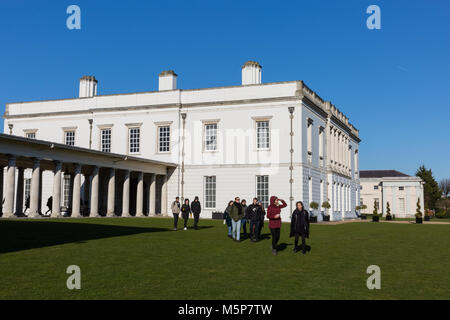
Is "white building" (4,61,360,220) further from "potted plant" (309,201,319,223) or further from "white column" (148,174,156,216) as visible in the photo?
"white column" (148,174,156,216)

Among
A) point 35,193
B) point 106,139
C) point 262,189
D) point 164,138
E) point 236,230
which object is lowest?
point 236,230

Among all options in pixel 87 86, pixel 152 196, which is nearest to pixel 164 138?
pixel 152 196

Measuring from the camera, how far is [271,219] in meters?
14.7

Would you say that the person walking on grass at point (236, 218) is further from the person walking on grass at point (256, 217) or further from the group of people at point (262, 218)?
the person walking on grass at point (256, 217)

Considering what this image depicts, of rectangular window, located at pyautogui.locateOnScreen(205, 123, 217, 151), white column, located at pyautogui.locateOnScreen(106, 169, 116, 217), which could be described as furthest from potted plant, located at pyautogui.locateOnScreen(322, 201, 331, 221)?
white column, located at pyautogui.locateOnScreen(106, 169, 116, 217)

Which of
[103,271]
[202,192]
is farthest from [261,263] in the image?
[202,192]

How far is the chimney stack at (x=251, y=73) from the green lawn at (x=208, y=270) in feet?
91.5

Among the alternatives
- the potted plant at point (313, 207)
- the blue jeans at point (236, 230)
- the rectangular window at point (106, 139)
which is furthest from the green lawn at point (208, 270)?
the rectangular window at point (106, 139)

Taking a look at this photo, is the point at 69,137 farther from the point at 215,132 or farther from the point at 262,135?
the point at 262,135

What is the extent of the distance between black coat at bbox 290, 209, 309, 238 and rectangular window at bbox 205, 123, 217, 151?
26449 mm

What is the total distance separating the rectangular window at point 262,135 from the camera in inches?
1540

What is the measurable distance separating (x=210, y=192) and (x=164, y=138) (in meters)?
6.67

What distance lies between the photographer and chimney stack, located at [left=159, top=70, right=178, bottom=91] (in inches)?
1735

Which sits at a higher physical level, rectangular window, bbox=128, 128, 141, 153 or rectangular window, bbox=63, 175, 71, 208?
rectangular window, bbox=128, 128, 141, 153
